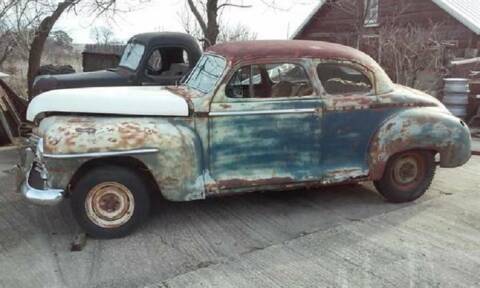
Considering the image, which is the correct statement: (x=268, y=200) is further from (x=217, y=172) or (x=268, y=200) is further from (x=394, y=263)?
(x=394, y=263)

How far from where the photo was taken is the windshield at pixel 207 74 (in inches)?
205

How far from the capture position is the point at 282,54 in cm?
528

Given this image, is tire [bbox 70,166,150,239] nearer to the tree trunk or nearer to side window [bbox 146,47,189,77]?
side window [bbox 146,47,189,77]

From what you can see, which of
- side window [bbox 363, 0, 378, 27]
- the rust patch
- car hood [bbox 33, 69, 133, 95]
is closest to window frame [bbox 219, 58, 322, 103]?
the rust patch

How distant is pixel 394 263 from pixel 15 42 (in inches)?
438

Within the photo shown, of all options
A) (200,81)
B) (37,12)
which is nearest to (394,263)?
(200,81)

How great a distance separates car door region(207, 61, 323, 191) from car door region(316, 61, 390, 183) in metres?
0.12

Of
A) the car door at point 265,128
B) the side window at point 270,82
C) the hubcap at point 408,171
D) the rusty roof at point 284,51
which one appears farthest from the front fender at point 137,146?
the hubcap at point 408,171

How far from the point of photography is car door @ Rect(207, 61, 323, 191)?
5047mm

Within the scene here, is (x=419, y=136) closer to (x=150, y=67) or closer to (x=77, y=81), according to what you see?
(x=150, y=67)

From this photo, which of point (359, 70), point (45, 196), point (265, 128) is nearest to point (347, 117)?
point (359, 70)

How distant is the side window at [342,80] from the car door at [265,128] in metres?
0.17

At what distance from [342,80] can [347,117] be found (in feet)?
1.36

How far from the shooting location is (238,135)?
5066 millimetres
